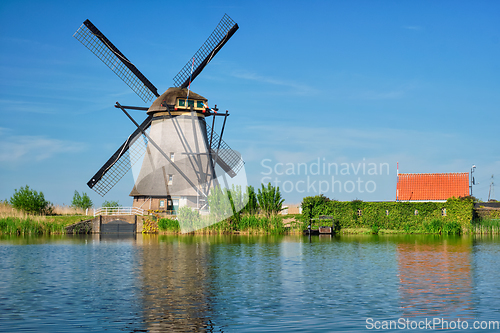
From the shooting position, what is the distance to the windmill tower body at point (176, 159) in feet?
136

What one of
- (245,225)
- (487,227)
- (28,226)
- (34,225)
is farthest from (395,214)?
(28,226)

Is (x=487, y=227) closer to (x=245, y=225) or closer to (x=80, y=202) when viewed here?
(x=245, y=225)

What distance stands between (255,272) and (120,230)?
2712 centimetres

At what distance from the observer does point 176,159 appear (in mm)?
42062

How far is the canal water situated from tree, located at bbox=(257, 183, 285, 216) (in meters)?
19.3

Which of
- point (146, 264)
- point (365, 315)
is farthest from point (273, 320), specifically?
point (146, 264)

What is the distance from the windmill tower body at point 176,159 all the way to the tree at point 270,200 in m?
4.55

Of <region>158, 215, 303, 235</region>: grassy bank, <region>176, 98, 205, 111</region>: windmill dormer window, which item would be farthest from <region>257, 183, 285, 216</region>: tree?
<region>176, 98, 205, 111</region>: windmill dormer window

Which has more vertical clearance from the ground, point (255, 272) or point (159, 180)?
point (159, 180)

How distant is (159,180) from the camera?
42.0 meters

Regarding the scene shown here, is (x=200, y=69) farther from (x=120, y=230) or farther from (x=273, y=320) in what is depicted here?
(x=273, y=320)

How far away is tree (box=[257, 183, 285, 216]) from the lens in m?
40.0

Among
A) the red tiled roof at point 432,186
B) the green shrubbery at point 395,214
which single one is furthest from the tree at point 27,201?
the red tiled roof at point 432,186

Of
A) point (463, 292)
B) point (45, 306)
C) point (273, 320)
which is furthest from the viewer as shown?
point (463, 292)
